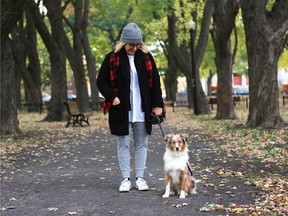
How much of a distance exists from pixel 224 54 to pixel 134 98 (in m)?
14.4

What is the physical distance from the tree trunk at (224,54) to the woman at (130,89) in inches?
471

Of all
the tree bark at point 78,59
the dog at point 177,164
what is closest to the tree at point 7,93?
the dog at point 177,164

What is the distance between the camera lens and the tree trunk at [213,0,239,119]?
62.2ft

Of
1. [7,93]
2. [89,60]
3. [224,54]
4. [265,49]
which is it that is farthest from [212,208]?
[89,60]

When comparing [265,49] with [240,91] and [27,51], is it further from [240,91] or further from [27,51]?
[240,91]

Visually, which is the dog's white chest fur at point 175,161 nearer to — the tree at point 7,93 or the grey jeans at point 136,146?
the grey jeans at point 136,146

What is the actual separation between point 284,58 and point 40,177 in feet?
147

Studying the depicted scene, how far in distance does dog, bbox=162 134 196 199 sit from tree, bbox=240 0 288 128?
8802 mm

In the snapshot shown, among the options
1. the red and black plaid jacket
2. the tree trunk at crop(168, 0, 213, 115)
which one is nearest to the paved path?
the red and black plaid jacket

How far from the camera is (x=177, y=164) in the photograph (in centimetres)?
634

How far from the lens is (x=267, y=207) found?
19.5 feet

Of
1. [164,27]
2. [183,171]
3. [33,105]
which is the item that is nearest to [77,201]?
[183,171]

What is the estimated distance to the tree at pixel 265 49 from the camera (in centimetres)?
1470

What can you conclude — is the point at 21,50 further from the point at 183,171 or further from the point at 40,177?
the point at 183,171
